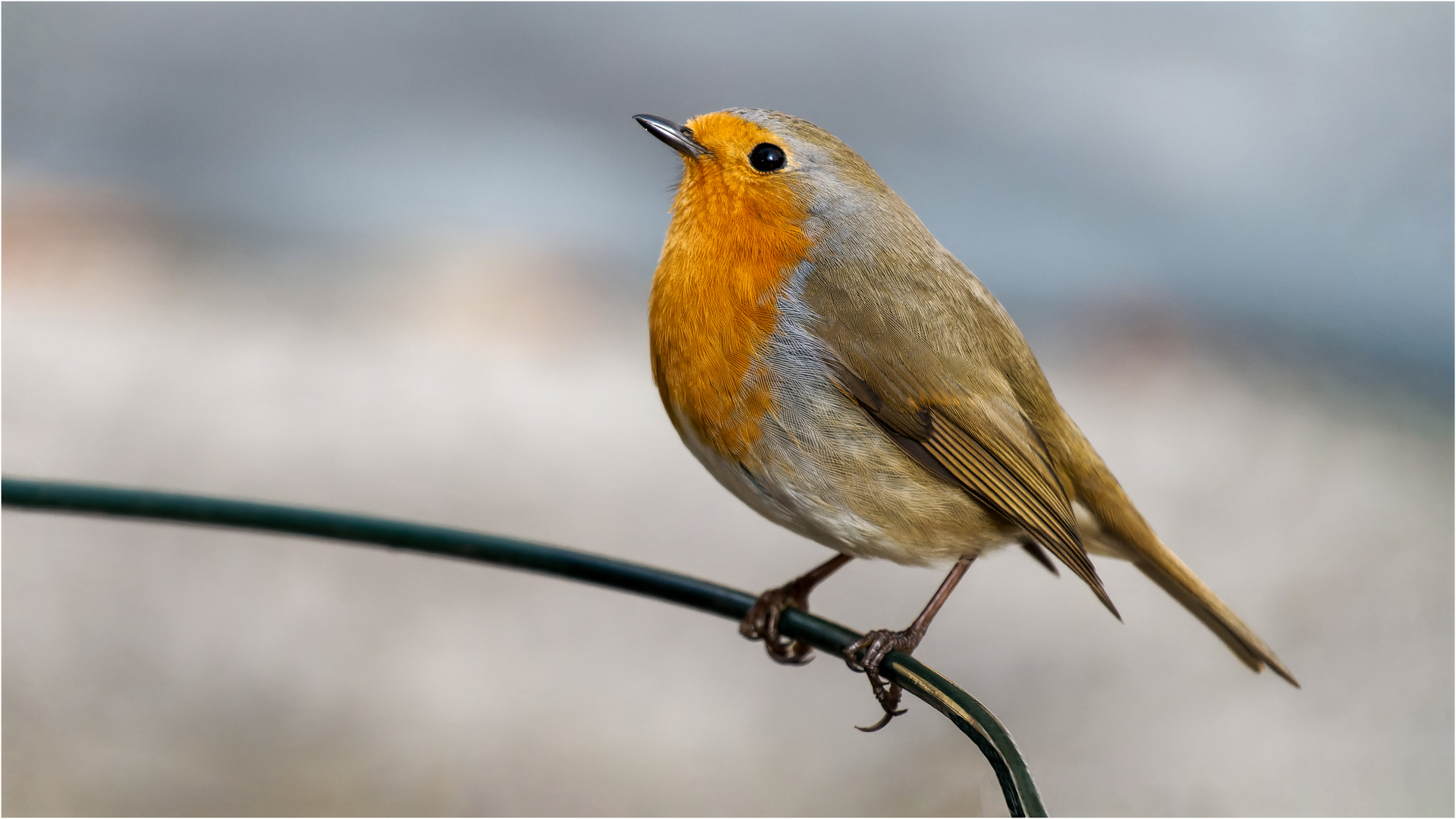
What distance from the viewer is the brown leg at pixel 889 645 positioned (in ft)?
6.48

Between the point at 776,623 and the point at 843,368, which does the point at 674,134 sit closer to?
the point at 843,368

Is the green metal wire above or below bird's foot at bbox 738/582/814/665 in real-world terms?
above

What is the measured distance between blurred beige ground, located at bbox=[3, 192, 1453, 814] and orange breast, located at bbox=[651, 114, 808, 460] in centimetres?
64

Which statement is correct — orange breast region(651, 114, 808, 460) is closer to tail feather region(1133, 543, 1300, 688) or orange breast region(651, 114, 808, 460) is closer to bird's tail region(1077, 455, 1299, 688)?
bird's tail region(1077, 455, 1299, 688)

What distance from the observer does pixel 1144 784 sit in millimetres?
3393

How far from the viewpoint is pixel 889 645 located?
202 centimetres

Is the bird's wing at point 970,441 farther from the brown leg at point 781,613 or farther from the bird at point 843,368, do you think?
the brown leg at point 781,613

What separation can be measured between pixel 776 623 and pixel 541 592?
192cm

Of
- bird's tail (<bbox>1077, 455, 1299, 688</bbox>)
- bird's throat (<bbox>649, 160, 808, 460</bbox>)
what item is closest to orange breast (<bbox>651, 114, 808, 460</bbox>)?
bird's throat (<bbox>649, 160, 808, 460</bbox>)

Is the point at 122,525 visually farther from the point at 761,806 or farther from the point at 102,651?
the point at 761,806

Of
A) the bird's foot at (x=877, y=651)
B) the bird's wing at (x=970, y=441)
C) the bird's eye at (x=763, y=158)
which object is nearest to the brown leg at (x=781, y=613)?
the bird's foot at (x=877, y=651)

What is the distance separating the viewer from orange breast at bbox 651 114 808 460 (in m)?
1.88

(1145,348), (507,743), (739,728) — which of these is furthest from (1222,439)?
(507,743)

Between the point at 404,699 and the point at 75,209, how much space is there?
411 cm
